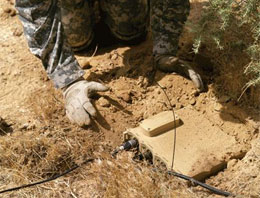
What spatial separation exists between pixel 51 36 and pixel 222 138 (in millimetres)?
1188

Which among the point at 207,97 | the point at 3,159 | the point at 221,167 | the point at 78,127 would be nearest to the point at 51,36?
the point at 78,127

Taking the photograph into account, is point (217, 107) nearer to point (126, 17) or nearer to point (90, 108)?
point (90, 108)

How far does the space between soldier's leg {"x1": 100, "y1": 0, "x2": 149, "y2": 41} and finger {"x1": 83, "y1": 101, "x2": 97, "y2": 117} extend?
3.53ft

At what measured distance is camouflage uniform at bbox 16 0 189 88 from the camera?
261 centimetres

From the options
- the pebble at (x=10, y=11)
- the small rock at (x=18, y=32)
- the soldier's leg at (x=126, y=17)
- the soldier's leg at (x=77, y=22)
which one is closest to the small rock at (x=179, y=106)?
the soldier's leg at (x=126, y=17)

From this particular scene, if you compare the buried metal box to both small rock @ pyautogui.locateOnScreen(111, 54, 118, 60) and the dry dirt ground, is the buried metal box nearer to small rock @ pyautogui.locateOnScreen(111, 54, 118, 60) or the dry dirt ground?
the dry dirt ground

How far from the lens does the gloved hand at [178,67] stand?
284 cm

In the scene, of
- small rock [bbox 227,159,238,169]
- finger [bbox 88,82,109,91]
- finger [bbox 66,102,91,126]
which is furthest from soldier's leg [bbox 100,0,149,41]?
small rock [bbox 227,159,238,169]

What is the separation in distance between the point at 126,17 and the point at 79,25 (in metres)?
0.38

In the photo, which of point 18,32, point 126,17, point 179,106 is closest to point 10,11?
point 18,32

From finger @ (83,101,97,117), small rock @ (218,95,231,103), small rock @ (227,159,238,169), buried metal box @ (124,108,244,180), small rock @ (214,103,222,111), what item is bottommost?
small rock @ (227,159,238,169)

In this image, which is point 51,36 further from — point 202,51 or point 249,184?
point 249,184

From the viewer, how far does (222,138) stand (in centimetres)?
253

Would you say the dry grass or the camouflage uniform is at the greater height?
the camouflage uniform
